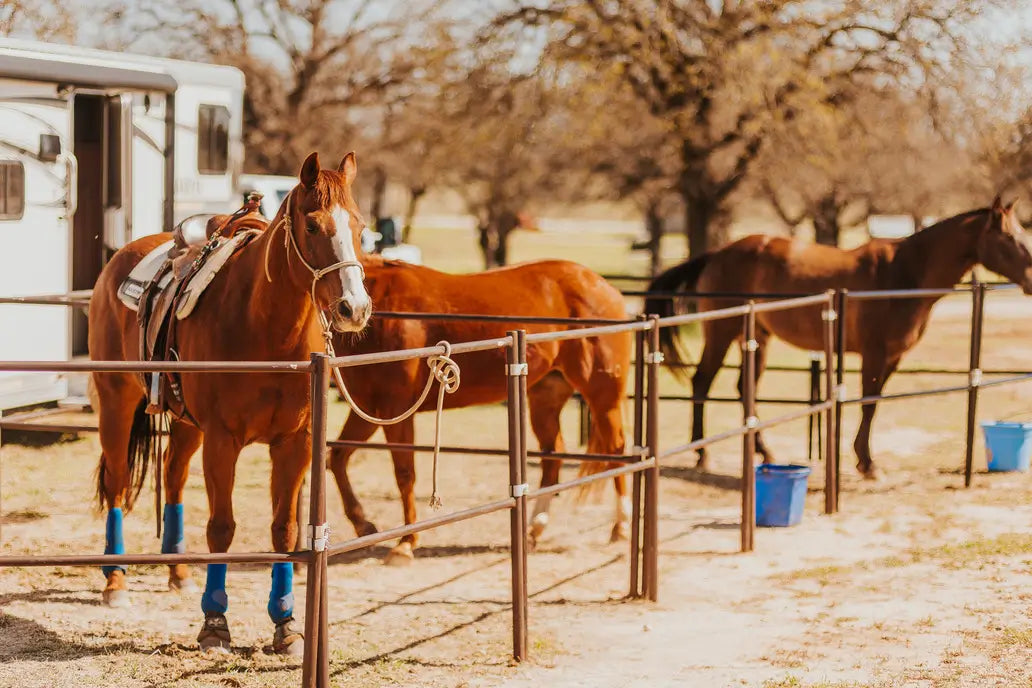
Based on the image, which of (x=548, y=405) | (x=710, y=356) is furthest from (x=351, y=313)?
(x=710, y=356)

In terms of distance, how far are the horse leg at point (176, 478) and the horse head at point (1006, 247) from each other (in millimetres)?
6489

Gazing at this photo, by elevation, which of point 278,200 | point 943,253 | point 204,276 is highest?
point 278,200

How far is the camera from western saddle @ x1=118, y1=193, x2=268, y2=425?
530 centimetres

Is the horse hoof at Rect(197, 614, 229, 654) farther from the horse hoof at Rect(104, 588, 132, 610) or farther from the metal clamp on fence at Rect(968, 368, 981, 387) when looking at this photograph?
the metal clamp on fence at Rect(968, 368, 981, 387)

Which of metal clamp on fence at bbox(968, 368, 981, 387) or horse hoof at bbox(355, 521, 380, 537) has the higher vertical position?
metal clamp on fence at bbox(968, 368, 981, 387)

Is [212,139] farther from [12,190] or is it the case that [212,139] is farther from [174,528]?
[174,528]

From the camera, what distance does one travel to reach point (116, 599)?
583cm

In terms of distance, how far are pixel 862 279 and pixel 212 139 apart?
5.91 metres

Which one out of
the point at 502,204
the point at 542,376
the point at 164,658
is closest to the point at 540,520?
Result: the point at 542,376

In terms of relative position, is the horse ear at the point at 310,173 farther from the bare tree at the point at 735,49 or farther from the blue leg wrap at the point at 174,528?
the bare tree at the point at 735,49

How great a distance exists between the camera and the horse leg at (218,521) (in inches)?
195

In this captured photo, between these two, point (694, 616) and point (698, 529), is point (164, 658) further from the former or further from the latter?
Result: point (698, 529)

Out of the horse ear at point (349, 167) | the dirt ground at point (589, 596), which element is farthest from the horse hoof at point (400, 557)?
the horse ear at point (349, 167)

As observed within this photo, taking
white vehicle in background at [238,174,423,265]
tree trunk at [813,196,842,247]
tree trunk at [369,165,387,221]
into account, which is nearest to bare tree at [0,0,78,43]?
white vehicle in background at [238,174,423,265]
